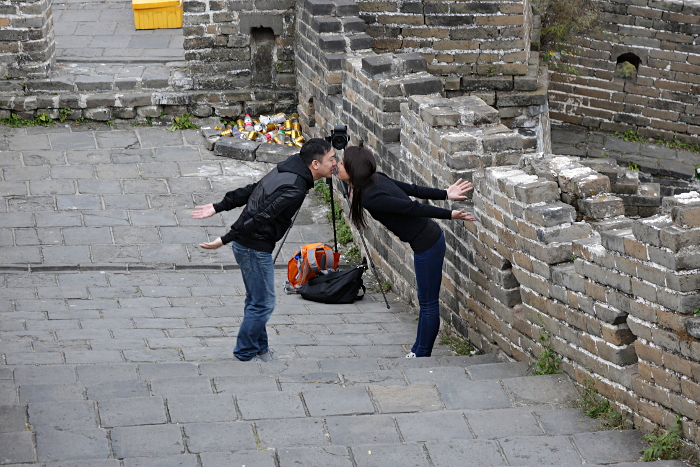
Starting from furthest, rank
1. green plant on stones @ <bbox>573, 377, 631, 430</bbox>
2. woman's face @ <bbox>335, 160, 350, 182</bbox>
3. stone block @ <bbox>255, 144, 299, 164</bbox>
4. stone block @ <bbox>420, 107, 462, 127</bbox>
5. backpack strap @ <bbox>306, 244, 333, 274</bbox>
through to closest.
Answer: stone block @ <bbox>255, 144, 299, 164</bbox> < backpack strap @ <bbox>306, 244, 333, 274</bbox> < stone block @ <bbox>420, 107, 462, 127</bbox> < woman's face @ <bbox>335, 160, 350, 182</bbox> < green plant on stones @ <bbox>573, 377, 631, 430</bbox>

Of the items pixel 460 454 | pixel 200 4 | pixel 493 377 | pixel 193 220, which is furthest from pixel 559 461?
pixel 200 4

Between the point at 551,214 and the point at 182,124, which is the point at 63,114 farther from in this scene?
the point at 551,214

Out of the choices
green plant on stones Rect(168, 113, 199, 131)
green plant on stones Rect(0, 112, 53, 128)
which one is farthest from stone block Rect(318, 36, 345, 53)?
green plant on stones Rect(0, 112, 53, 128)

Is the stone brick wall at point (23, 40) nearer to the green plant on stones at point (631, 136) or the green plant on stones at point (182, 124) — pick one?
the green plant on stones at point (182, 124)

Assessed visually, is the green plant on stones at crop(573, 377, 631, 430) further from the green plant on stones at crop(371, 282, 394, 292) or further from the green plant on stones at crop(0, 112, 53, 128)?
the green plant on stones at crop(0, 112, 53, 128)

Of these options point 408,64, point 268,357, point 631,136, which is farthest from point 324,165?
point 631,136

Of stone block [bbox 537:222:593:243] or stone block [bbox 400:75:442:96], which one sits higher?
stone block [bbox 400:75:442:96]

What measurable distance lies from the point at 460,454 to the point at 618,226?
6.36ft

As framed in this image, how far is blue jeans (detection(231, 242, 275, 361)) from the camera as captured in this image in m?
5.47

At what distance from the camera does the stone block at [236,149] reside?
969 cm

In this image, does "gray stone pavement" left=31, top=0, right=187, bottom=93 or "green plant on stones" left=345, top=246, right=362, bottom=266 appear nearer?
"green plant on stones" left=345, top=246, right=362, bottom=266

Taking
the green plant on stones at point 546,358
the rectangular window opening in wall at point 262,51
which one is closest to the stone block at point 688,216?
the green plant on stones at point 546,358

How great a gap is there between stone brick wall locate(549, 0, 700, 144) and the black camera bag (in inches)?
359

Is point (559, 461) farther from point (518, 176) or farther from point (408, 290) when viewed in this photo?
point (408, 290)
